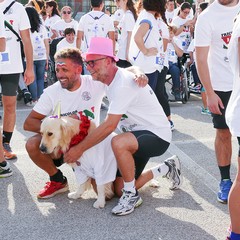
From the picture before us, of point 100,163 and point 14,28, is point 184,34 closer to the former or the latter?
point 14,28

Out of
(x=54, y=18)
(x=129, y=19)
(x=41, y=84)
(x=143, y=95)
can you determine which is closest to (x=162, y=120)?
(x=143, y=95)

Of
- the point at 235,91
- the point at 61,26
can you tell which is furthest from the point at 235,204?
the point at 61,26

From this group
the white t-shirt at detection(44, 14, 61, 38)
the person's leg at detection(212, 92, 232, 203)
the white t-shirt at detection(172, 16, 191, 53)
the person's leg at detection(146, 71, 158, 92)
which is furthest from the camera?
the white t-shirt at detection(44, 14, 61, 38)

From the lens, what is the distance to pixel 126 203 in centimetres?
354

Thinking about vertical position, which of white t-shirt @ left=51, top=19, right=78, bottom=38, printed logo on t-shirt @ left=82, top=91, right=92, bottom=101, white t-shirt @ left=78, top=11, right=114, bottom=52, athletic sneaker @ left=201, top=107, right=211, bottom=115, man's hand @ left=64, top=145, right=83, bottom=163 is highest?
white t-shirt @ left=78, top=11, right=114, bottom=52

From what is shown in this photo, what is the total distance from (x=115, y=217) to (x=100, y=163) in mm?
443

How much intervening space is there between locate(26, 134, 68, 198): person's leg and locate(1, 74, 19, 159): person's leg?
3.65ft

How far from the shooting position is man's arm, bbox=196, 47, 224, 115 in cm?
359

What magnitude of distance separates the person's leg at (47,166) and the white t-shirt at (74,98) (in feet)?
0.92

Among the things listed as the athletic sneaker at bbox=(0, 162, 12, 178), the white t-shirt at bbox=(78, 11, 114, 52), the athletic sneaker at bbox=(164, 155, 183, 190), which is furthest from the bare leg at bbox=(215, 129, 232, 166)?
→ the white t-shirt at bbox=(78, 11, 114, 52)

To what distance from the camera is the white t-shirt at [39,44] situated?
7.82m

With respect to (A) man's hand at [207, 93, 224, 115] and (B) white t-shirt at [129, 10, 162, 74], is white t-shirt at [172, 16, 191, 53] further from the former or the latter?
(A) man's hand at [207, 93, 224, 115]

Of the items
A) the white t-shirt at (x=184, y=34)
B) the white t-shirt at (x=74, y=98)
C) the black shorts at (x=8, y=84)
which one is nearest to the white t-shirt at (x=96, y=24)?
the white t-shirt at (x=184, y=34)

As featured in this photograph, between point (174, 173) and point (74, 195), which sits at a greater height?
point (174, 173)
